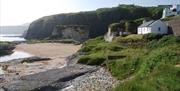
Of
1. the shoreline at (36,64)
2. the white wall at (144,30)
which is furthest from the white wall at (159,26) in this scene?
the shoreline at (36,64)

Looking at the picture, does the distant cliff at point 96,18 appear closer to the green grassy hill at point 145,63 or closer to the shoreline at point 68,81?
the green grassy hill at point 145,63

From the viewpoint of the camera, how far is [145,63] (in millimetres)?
30609

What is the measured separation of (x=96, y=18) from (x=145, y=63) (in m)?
96.7

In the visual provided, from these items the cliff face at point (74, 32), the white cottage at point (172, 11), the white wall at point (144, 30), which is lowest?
the cliff face at point (74, 32)

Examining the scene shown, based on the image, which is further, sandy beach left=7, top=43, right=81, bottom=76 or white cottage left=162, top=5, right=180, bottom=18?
white cottage left=162, top=5, right=180, bottom=18

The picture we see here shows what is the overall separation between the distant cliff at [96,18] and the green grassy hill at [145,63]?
5890cm

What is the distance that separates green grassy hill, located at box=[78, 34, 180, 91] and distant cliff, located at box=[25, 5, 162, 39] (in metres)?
58.9

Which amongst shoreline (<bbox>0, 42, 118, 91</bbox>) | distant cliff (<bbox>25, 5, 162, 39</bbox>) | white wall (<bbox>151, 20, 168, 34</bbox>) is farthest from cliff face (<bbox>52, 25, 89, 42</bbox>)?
shoreline (<bbox>0, 42, 118, 91</bbox>)

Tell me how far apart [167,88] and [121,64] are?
1489 centimetres

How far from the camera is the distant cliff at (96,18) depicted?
119269 mm

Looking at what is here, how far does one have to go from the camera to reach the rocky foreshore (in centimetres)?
3019

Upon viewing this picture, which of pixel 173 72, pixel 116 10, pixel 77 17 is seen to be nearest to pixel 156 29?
pixel 173 72

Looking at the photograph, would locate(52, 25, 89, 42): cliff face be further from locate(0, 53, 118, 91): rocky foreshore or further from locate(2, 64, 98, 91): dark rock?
locate(0, 53, 118, 91): rocky foreshore

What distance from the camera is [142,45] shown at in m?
48.4
